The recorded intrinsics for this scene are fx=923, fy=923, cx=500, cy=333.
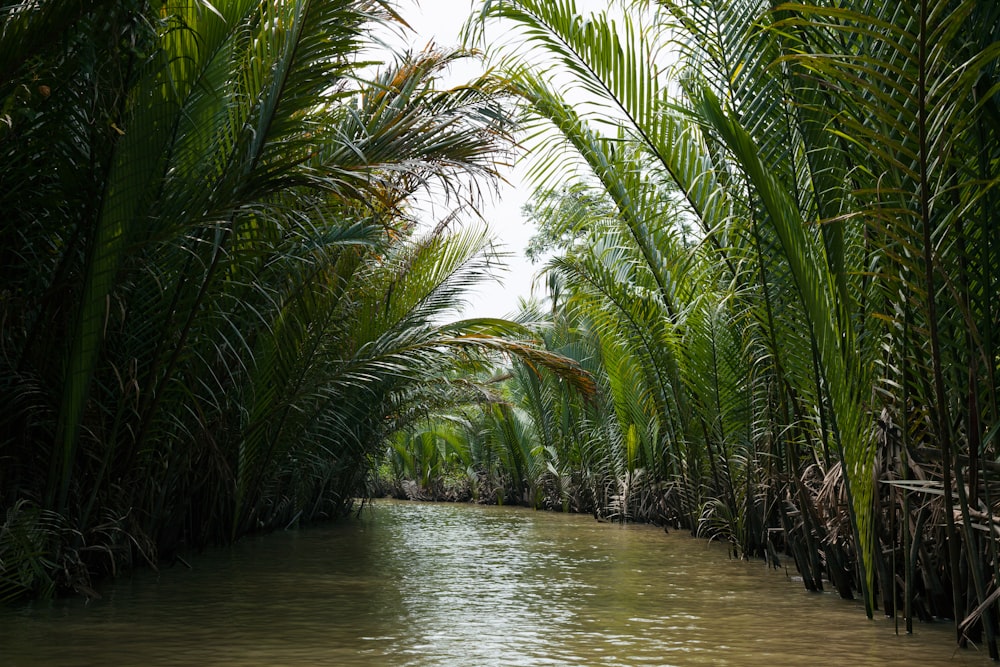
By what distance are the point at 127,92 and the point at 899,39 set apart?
138 inches

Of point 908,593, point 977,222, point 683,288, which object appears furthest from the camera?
point 683,288

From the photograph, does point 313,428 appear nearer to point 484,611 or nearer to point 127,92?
point 484,611

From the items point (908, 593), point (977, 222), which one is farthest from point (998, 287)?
point (908, 593)

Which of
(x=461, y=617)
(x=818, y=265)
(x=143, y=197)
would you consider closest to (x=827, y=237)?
(x=818, y=265)

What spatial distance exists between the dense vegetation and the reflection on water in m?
0.33

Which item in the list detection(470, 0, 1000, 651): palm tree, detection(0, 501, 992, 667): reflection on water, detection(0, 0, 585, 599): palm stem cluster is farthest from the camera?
detection(0, 0, 585, 599): palm stem cluster

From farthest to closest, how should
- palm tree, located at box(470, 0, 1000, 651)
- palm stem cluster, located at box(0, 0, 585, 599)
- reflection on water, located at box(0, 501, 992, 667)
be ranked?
palm stem cluster, located at box(0, 0, 585, 599)
reflection on water, located at box(0, 501, 992, 667)
palm tree, located at box(470, 0, 1000, 651)

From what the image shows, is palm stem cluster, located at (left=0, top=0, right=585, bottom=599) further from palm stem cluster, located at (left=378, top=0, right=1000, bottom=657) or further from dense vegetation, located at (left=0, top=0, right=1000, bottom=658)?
palm stem cluster, located at (left=378, top=0, right=1000, bottom=657)

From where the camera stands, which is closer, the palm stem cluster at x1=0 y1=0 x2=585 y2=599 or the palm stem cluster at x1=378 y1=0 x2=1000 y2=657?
the palm stem cluster at x1=378 y1=0 x2=1000 y2=657

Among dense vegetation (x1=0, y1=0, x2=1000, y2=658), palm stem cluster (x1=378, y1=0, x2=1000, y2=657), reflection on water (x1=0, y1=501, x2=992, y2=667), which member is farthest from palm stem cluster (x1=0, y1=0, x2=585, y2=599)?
palm stem cluster (x1=378, y1=0, x2=1000, y2=657)

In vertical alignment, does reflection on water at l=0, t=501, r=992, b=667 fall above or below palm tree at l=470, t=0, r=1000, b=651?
below

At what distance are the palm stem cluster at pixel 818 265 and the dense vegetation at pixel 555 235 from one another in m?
0.03

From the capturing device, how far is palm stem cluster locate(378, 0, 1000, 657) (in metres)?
3.16

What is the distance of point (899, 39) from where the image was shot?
351 cm
